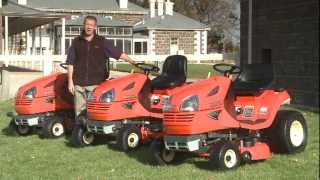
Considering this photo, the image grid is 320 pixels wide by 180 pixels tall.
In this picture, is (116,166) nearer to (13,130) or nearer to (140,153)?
(140,153)

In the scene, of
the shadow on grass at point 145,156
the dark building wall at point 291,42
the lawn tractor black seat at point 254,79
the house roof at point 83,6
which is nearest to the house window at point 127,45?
the house roof at point 83,6

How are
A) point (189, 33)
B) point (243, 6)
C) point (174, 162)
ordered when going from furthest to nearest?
point (189, 33), point (243, 6), point (174, 162)

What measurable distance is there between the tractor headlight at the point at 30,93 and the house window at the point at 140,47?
50742 millimetres

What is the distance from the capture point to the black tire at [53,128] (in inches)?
410

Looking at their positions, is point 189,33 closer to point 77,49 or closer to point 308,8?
point 308,8

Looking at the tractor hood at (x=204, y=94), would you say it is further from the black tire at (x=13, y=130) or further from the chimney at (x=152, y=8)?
the chimney at (x=152, y=8)

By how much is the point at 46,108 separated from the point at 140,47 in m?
51.6

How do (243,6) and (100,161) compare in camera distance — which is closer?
(100,161)

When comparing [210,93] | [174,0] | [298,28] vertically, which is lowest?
[210,93]

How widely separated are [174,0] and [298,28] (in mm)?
63430

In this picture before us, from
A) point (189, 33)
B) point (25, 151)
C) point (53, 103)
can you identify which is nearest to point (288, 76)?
point (53, 103)

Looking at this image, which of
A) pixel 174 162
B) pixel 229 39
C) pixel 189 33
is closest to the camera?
pixel 174 162

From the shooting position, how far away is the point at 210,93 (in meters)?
7.49

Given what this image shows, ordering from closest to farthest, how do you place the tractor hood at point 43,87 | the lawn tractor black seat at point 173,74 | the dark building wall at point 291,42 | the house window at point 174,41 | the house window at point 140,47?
the lawn tractor black seat at point 173,74 < the tractor hood at point 43,87 < the dark building wall at point 291,42 < the house window at point 140,47 < the house window at point 174,41
